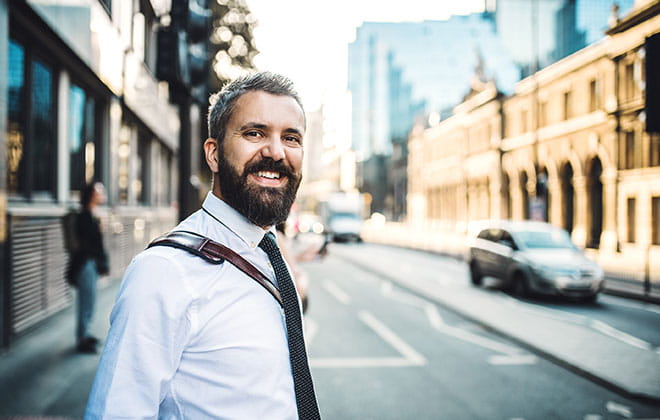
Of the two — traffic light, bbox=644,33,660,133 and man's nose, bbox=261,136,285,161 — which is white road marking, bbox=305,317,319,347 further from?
man's nose, bbox=261,136,285,161

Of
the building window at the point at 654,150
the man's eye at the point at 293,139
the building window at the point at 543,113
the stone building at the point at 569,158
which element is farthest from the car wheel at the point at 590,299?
the building window at the point at 543,113

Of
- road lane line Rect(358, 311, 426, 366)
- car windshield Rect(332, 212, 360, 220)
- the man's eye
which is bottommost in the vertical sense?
road lane line Rect(358, 311, 426, 366)

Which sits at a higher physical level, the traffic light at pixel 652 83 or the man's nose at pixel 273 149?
the traffic light at pixel 652 83

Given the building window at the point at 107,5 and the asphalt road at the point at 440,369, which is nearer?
the asphalt road at the point at 440,369

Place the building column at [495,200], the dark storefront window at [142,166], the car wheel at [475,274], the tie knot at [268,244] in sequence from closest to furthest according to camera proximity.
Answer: the tie knot at [268,244] → the car wheel at [475,274] → the dark storefront window at [142,166] → the building column at [495,200]

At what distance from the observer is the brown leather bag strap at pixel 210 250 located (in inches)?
60.5

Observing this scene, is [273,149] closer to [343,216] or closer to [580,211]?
[580,211]

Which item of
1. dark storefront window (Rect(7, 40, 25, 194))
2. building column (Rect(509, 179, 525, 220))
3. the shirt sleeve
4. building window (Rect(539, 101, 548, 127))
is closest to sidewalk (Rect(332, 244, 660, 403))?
the shirt sleeve

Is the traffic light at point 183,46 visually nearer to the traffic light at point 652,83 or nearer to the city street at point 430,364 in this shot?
the city street at point 430,364

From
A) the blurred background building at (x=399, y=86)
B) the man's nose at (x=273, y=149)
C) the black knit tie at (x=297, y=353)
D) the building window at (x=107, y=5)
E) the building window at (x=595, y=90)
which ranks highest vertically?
the blurred background building at (x=399, y=86)

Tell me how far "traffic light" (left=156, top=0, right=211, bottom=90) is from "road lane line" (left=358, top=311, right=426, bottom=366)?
4.33 m

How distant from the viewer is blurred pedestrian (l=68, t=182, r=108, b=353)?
6805mm

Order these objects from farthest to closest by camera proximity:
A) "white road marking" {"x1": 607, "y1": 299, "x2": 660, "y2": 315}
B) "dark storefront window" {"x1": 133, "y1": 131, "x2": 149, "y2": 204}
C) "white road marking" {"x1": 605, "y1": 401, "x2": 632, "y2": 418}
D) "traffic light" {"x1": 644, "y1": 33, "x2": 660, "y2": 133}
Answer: "dark storefront window" {"x1": 133, "y1": 131, "x2": 149, "y2": 204}
"white road marking" {"x1": 607, "y1": 299, "x2": 660, "y2": 315}
"white road marking" {"x1": 605, "y1": 401, "x2": 632, "y2": 418}
"traffic light" {"x1": 644, "y1": 33, "x2": 660, "y2": 133}

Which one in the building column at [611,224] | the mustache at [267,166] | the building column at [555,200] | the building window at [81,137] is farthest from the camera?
the building column at [555,200]
